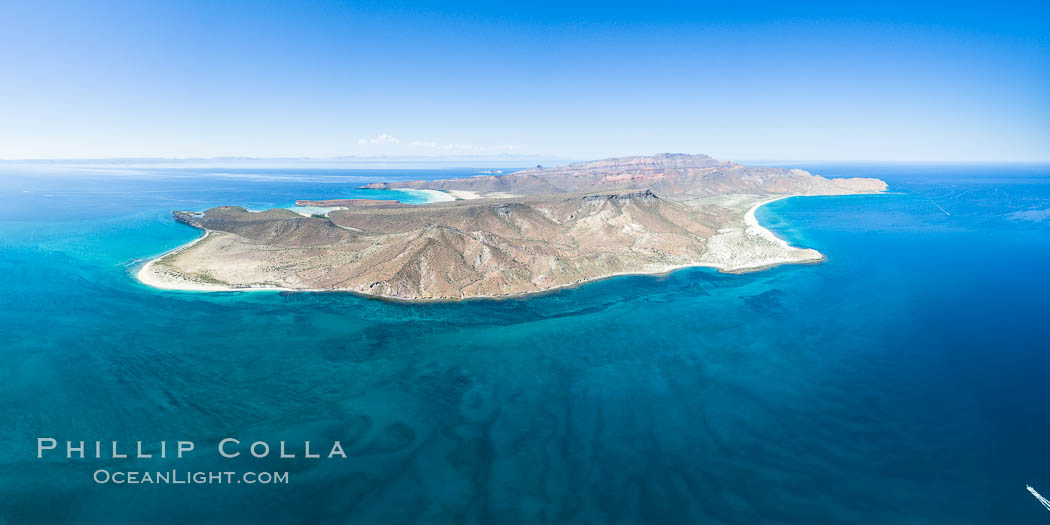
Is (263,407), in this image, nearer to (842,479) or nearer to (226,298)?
(226,298)

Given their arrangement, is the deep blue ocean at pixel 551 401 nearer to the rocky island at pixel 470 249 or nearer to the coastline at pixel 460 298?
the coastline at pixel 460 298

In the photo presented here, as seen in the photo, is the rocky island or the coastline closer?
the coastline

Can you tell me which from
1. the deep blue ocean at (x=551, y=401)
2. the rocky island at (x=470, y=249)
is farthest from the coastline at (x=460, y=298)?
the deep blue ocean at (x=551, y=401)

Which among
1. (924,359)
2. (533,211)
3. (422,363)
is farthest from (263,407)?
(533,211)

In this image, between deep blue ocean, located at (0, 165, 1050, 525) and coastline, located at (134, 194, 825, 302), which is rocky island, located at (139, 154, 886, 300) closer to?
coastline, located at (134, 194, 825, 302)

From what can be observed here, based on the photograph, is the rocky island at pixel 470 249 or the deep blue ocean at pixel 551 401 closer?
the deep blue ocean at pixel 551 401

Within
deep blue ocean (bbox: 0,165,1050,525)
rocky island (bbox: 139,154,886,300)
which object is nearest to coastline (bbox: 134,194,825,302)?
Result: rocky island (bbox: 139,154,886,300)

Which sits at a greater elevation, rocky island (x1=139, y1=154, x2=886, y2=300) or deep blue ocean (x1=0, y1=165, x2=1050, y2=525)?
rocky island (x1=139, y1=154, x2=886, y2=300)

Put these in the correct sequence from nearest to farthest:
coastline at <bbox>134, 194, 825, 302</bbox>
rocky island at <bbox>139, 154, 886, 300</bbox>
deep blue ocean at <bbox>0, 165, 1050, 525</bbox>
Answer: deep blue ocean at <bbox>0, 165, 1050, 525</bbox> < coastline at <bbox>134, 194, 825, 302</bbox> < rocky island at <bbox>139, 154, 886, 300</bbox>
